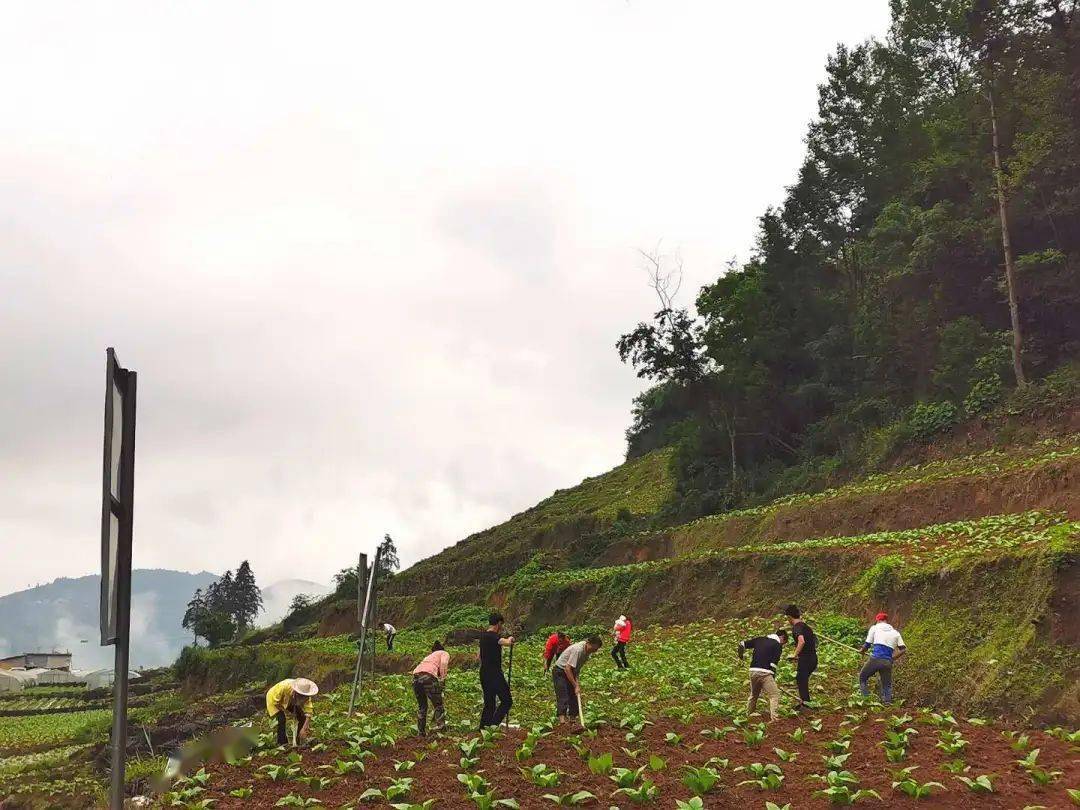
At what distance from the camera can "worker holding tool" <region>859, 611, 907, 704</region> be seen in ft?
59.4

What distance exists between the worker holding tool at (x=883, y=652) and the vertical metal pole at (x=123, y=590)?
1621cm

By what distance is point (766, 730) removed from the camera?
15852mm

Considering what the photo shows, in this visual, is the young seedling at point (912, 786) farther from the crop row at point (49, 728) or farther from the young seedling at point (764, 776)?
the crop row at point (49, 728)

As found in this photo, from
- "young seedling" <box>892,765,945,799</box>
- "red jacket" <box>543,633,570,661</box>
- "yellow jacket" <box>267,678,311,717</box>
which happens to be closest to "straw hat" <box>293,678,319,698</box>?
"yellow jacket" <box>267,678,311,717</box>

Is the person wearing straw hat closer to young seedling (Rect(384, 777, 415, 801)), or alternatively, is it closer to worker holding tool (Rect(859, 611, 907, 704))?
young seedling (Rect(384, 777, 415, 801))

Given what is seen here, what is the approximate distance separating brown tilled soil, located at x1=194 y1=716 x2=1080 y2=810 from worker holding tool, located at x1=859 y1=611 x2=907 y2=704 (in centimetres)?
230

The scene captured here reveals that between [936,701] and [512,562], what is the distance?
5399 cm

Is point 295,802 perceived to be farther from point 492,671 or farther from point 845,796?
point 845,796

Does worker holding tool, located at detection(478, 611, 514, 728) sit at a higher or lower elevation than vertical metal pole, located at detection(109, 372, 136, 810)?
lower

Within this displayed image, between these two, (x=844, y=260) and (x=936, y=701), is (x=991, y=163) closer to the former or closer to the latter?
(x=844, y=260)

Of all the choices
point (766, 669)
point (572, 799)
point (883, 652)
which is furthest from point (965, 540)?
point (572, 799)

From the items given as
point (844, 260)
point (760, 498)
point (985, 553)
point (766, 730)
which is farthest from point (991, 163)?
point (766, 730)

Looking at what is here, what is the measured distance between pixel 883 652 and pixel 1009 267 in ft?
101

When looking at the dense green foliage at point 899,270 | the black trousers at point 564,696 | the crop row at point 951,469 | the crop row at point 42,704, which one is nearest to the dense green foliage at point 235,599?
the crop row at point 42,704
